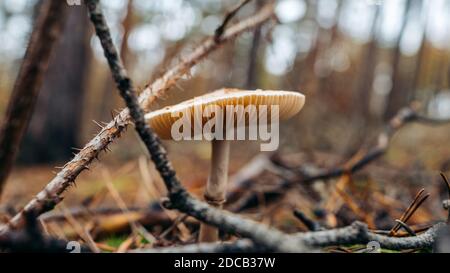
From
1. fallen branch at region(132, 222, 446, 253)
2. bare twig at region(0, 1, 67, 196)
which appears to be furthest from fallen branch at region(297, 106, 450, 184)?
bare twig at region(0, 1, 67, 196)

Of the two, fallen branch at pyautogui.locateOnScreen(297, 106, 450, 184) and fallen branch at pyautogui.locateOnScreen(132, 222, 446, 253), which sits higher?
fallen branch at pyautogui.locateOnScreen(297, 106, 450, 184)

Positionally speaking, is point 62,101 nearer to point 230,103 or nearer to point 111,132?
point 111,132

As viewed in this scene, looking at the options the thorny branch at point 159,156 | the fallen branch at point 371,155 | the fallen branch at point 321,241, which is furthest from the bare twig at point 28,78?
the fallen branch at point 371,155

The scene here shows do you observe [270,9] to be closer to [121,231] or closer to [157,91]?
[157,91]

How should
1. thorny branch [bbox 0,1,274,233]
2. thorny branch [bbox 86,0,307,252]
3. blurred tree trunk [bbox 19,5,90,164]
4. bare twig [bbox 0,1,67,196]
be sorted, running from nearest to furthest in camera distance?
thorny branch [bbox 86,0,307,252]
thorny branch [bbox 0,1,274,233]
bare twig [bbox 0,1,67,196]
blurred tree trunk [bbox 19,5,90,164]

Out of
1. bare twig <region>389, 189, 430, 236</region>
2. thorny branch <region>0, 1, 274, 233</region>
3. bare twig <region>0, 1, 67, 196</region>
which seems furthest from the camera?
bare twig <region>0, 1, 67, 196</region>

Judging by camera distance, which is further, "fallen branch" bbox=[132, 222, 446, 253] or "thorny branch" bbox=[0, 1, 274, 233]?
"thorny branch" bbox=[0, 1, 274, 233]

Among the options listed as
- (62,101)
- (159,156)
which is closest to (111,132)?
(159,156)

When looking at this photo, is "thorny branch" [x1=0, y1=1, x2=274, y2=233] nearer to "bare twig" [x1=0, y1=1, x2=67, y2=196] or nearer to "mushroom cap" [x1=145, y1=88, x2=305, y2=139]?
"mushroom cap" [x1=145, y1=88, x2=305, y2=139]
